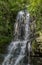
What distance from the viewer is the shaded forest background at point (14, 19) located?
9.69m

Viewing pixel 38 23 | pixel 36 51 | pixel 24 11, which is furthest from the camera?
pixel 24 11

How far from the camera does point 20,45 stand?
1110 cm

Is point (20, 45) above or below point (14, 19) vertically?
below

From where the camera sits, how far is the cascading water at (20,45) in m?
10.2

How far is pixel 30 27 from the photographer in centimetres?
1222

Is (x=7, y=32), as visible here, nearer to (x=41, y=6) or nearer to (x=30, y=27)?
(x=30, y=27)

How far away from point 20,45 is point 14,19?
114 inches

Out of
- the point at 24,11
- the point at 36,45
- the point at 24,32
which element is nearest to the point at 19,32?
the point at 24,32

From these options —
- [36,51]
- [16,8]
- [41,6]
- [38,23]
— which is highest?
[16,8]

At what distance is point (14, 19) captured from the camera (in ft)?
44.3

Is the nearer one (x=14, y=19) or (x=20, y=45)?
(x=20, y=45)

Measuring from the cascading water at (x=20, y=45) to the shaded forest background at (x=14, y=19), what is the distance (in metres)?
0.38

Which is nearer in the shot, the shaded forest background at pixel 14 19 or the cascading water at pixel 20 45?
the shaded forest background at pixel 14 19

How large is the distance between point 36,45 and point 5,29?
362 centimetres
